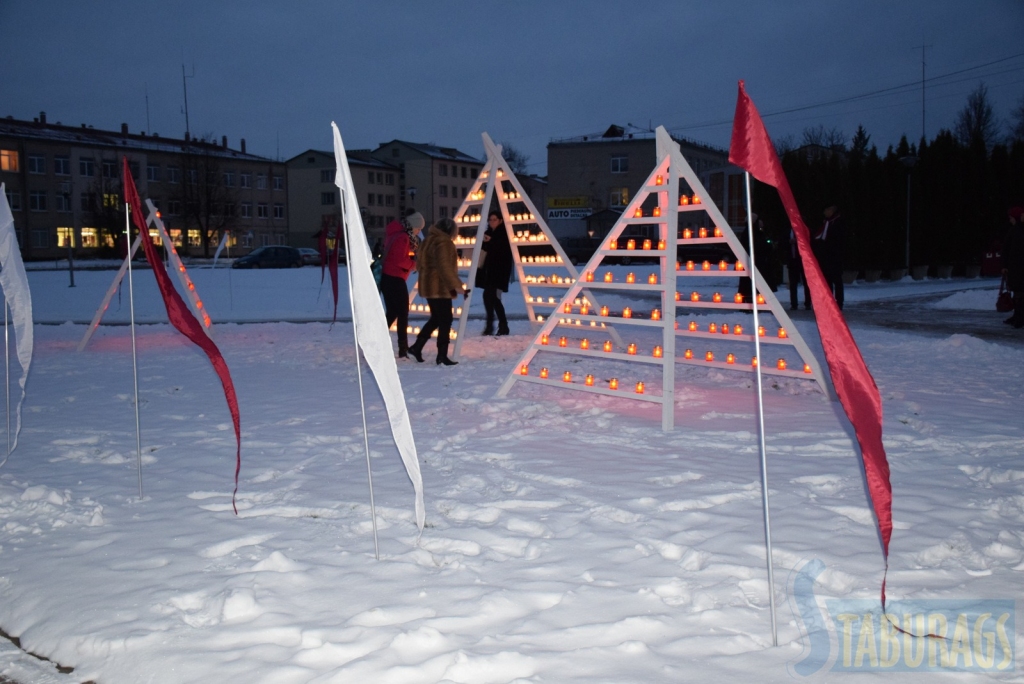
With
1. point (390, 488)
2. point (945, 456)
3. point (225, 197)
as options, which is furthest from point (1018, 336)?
point (225, 197)

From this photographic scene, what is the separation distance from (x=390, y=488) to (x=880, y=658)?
292 cm

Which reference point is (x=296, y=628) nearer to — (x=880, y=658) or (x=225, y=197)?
(x=880, y=658)

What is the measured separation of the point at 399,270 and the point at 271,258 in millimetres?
33176

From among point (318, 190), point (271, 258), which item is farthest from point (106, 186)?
point (271, 258)

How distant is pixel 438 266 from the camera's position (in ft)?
31.7

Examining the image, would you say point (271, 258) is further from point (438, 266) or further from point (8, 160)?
point (8, 160)

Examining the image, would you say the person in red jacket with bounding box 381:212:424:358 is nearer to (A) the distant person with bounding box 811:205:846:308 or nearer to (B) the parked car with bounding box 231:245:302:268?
(A) the distant person with bounding box 811:205:846:308

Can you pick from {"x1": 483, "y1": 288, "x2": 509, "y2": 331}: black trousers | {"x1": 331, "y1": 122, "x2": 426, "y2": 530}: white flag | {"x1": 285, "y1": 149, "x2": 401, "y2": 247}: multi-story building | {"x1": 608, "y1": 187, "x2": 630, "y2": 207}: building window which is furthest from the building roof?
{"x1": 331, "y1": 122, "x2": 426, "y2": 530}: white flag

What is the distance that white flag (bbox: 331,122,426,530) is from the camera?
3.76 meters

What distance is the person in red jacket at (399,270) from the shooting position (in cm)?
1024

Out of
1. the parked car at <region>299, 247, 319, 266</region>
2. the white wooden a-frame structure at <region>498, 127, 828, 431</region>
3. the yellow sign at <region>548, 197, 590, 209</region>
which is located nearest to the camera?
the white wooden a-frame structure at <region>498, 127, 828, 431</region>

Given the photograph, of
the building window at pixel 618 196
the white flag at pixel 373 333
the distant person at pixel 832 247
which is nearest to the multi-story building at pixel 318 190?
the building window at pixel 618 196

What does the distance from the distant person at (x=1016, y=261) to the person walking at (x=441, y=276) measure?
8888mm

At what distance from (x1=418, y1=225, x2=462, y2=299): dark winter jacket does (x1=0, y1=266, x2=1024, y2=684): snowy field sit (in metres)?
2.13
